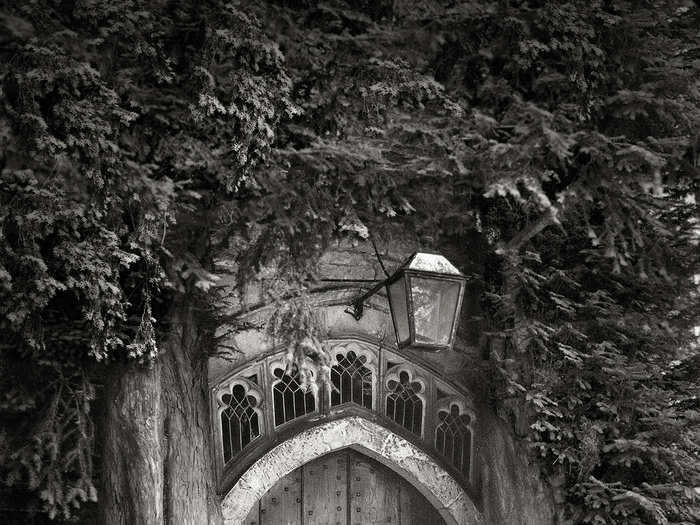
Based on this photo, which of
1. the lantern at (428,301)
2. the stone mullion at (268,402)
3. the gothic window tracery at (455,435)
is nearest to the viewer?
the lantern at (428,301)

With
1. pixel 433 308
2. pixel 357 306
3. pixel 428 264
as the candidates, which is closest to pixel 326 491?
pixel 357 306

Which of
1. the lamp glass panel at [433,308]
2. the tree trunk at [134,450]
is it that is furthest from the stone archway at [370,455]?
the lamp glass panel at [433,308]

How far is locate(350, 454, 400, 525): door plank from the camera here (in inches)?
238

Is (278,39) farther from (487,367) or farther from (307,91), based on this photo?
(487,367)

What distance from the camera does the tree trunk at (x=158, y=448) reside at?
4.61 m

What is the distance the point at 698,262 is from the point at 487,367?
147 centimetres

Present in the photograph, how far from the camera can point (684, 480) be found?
5574mm

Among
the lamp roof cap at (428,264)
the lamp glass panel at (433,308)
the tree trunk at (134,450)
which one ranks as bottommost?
the tree trunk at (134,450)

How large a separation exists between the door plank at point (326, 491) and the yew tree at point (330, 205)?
1115mm

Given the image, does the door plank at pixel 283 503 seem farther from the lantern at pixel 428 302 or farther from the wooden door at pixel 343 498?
the lantern at pixel 428 302

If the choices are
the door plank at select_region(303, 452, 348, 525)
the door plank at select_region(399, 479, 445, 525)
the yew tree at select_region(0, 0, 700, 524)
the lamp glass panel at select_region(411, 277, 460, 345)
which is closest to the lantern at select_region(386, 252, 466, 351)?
the lamp glass panel at select_region(411, 277, 460, 345)

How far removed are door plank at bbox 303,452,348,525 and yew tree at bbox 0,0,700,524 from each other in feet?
3.66

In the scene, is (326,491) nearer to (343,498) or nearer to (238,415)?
(343,498)

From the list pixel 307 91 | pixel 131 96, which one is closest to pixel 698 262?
pixel 307 91
